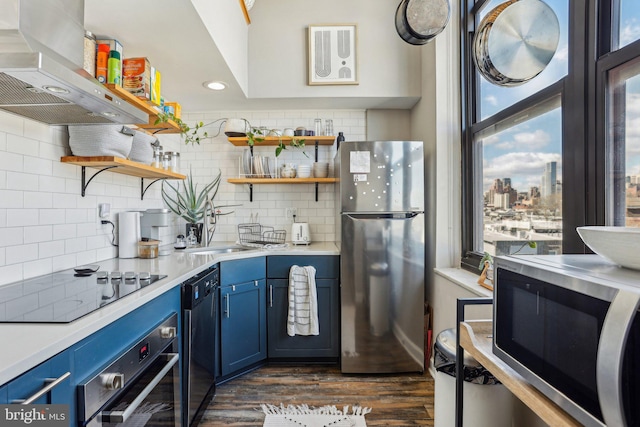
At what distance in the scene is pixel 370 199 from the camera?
2.42 metres

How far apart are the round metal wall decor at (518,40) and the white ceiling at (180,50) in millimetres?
1332

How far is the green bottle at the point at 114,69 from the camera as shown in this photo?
157 cm

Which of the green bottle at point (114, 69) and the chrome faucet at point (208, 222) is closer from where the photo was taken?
the green bottle at point (114, 69)

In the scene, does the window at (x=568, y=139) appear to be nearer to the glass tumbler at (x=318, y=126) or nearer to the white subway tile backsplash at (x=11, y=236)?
the glass tumbler at (x=318, y=126)

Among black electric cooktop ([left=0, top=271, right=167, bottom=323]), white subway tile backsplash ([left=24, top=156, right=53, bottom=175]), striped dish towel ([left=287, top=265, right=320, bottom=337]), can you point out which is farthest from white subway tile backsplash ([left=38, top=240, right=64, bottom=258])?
striped dish towel ([left=287, top=265, right=320, bottom=337])

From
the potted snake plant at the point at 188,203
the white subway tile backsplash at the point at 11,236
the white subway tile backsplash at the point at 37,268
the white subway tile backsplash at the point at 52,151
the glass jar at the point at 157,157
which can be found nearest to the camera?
the white subway tile backsplash at the point at 11,236

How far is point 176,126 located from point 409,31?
1498 millimetres

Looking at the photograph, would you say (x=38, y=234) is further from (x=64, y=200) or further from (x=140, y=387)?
(x=140, y=387)

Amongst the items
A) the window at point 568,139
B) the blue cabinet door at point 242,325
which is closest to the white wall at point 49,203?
the blue cabinet door at point 242,325

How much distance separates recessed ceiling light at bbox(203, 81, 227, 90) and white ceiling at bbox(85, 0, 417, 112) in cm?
4

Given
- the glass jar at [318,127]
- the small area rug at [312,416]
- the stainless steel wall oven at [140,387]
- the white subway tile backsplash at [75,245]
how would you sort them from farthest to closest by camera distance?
the glass jar at [318,127]
the small area rug at [312,416]
the white subway tile backsplash at [75,245]
the stainless steel wall oven at [140,387]

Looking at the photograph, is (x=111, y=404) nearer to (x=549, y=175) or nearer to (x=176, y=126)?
(x=176, y=126)

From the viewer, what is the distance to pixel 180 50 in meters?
1.97

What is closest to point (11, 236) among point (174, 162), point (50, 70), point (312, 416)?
point (50, 70)
